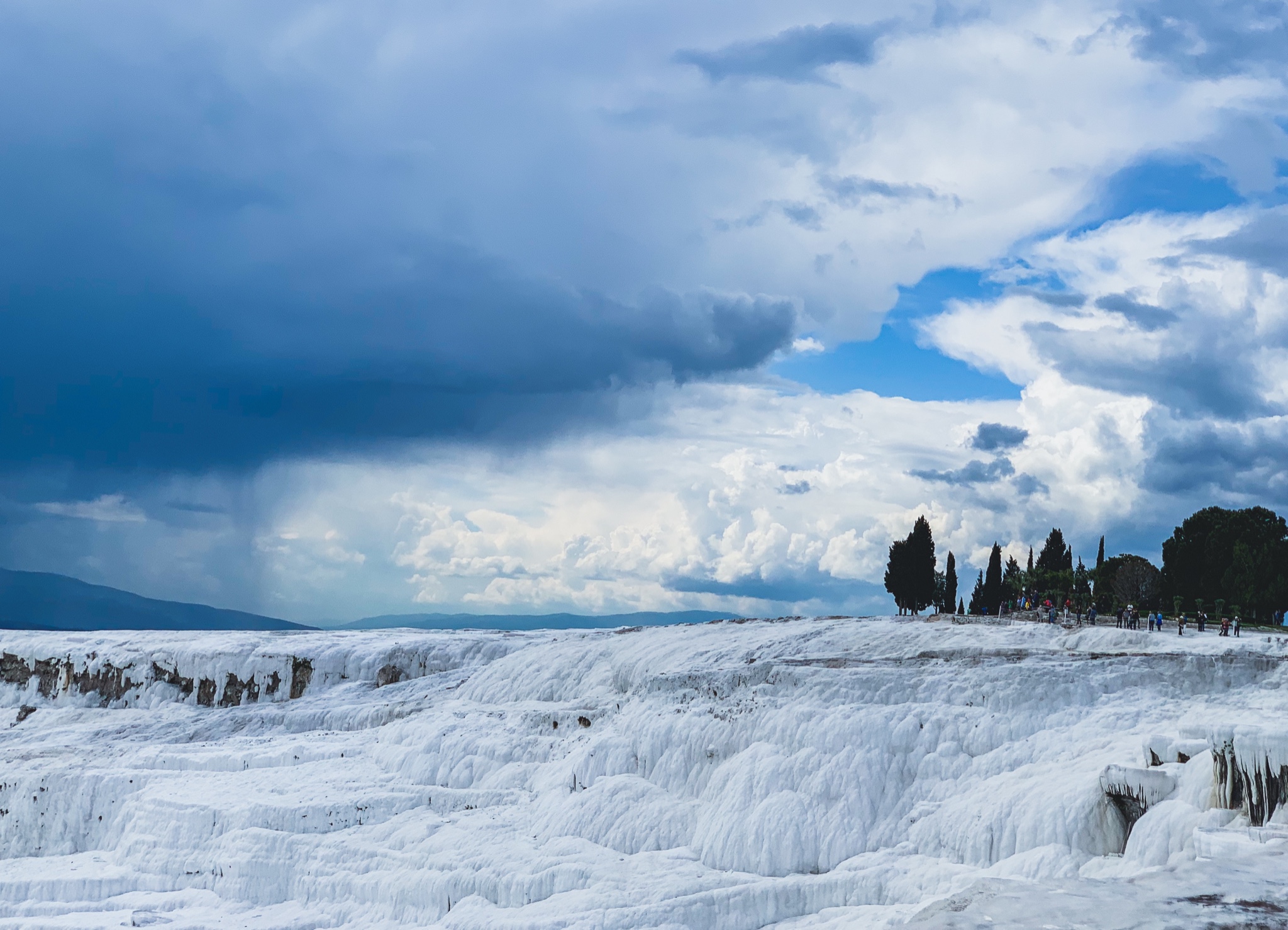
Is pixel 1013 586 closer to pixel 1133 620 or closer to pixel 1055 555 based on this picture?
pixel 1055 555

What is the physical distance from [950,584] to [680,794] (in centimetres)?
7185

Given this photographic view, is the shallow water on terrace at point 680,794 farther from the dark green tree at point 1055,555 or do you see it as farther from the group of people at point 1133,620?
the dark green tree at point 1055,555

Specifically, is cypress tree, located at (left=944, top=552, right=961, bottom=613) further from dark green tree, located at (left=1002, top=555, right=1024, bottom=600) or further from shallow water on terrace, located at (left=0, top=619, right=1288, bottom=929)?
shallow water on terrace, located at (left=0, top=619, right=1288, bottom=929)

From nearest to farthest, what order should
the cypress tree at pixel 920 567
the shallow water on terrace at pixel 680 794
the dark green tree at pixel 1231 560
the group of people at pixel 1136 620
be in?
the shallow water on terrace at pixel 680 794 < the group of people at pixel 1136 620 < the dark green tree at pixel 1231 560 < the cypress tree at pixel 920 567

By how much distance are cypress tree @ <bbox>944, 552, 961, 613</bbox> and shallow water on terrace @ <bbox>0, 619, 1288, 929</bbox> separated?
57422 millimetres

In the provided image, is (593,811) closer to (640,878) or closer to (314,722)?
(640,878)

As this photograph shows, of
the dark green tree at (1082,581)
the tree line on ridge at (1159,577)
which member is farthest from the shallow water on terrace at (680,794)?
the dark green tree at (1082,581)

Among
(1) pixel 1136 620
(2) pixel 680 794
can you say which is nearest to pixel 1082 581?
(1) pixel 1136 620

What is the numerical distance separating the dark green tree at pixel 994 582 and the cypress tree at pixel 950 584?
8.89 ft

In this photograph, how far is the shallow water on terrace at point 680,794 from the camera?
68.8ft

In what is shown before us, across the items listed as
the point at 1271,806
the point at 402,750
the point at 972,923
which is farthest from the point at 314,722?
the point at 972,923

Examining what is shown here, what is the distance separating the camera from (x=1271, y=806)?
17000 millimetres

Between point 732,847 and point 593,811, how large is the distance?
13.7ft

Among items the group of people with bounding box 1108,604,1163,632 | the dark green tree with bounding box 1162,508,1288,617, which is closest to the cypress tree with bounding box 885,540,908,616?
the dark green tree with bounding box 1162,508,1288,617
